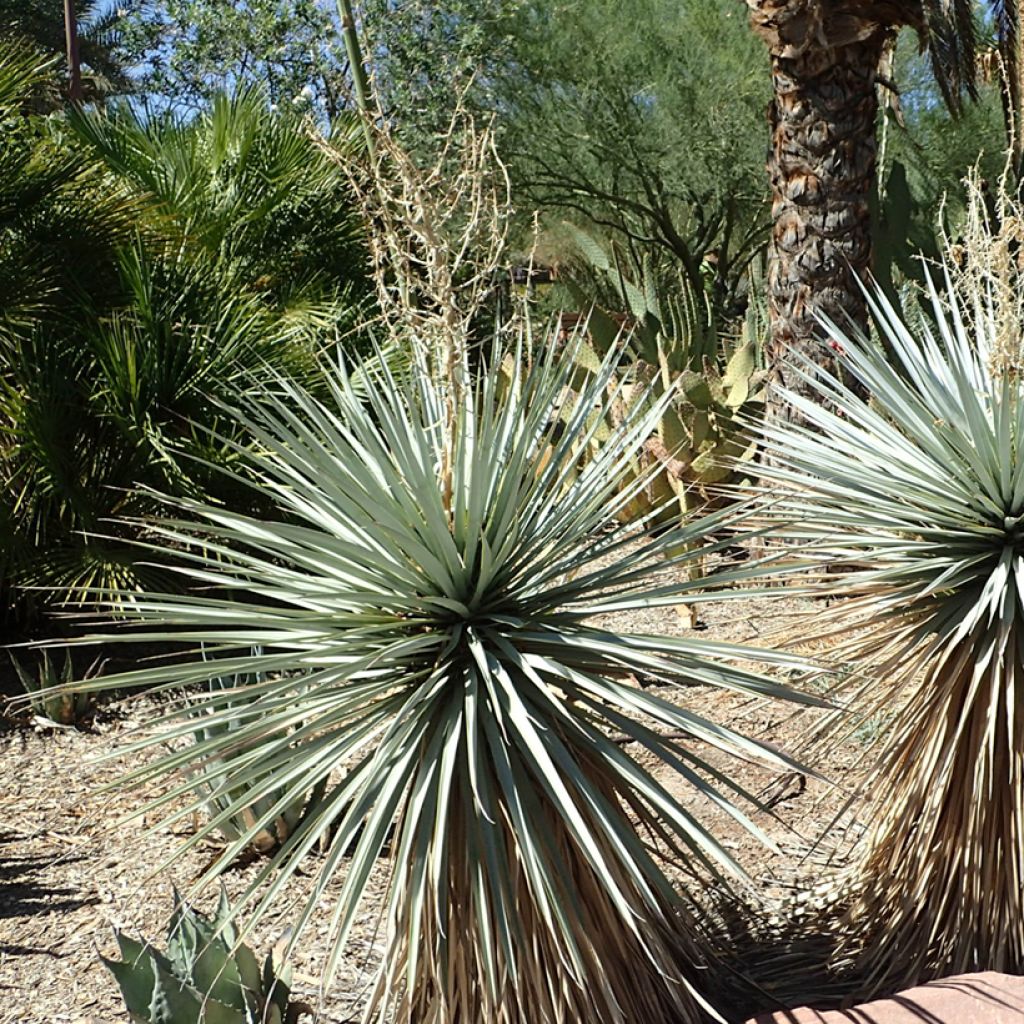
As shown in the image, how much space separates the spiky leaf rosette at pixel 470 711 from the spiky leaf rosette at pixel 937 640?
0.66 m

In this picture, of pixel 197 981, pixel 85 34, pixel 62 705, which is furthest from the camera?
pixel 85 34

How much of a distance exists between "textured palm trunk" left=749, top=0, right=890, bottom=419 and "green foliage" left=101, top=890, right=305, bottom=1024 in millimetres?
3922

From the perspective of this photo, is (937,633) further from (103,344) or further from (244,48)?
(244,48)

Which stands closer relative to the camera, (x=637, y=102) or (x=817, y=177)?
(x=817, y=177)

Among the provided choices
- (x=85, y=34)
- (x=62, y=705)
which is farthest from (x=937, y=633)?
(x=85, y=34)

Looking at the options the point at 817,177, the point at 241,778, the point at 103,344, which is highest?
the point at 817,177

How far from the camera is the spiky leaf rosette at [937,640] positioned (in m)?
3.03

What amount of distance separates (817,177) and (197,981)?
4908 millimetres

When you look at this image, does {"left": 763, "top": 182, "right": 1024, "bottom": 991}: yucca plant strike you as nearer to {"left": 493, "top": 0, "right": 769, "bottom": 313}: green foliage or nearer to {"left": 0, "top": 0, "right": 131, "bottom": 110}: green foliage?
{"left": 493, "top": 0, "right": 769, "bottom": 313}: green foliage

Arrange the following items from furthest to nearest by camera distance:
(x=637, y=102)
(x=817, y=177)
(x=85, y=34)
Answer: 1. (x=85, y=34)
2. (x=637, y=102)
3. (x=817, y=177)

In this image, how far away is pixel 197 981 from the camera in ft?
9.52

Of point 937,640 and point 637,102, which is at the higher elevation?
point 637,102

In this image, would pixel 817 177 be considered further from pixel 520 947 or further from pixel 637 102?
pixel 637 102

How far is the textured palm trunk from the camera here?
603 centimetres
